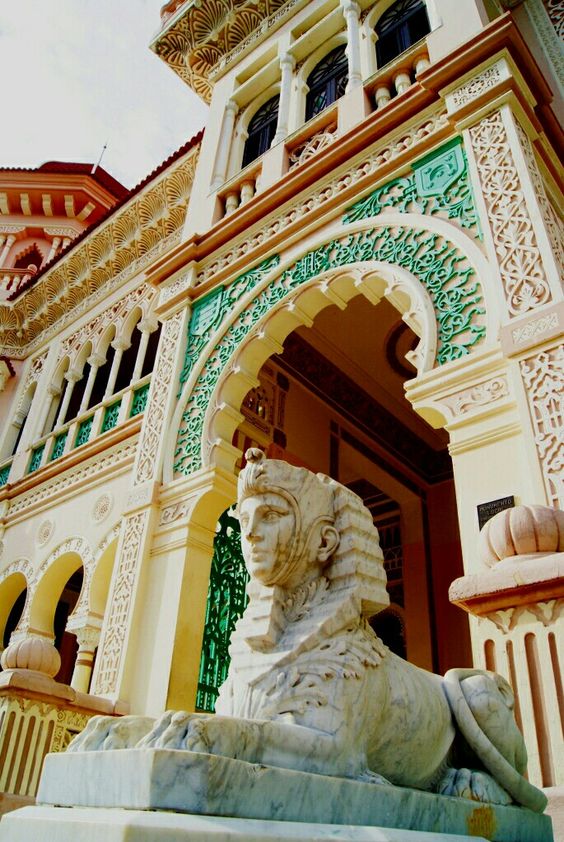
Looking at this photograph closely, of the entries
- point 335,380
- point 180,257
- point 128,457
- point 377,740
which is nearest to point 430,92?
point 180,257

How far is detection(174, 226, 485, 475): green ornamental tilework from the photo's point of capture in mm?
3910

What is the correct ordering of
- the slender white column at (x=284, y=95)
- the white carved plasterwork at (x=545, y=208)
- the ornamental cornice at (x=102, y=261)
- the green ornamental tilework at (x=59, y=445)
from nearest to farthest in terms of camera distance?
the white carved plasterwork at (x=545, y=208) → the slender white column at (x=284, y=95) → the green ornamental tilework at (x=59, y=445) → the ornamental cornice at (x=102, y=261)

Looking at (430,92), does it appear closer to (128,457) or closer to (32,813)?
(128,457)

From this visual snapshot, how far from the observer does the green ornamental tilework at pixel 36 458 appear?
8703 millimetres

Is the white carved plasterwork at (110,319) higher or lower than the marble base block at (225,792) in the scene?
higher

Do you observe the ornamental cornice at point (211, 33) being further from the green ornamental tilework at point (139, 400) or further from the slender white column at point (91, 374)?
the green ornamental tilework at point (139, 400)

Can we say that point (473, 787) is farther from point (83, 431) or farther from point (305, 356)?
point (83, 431)

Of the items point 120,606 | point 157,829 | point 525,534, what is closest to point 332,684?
point 157,829

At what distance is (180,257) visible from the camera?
6578 mm

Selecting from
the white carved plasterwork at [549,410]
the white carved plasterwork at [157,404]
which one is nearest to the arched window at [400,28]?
the white carved plasterwork at [157,404]

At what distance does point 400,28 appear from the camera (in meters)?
6.49

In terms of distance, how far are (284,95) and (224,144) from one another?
84 cm

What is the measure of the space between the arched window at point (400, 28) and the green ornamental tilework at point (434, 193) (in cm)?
189

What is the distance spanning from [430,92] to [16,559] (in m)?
6.29
